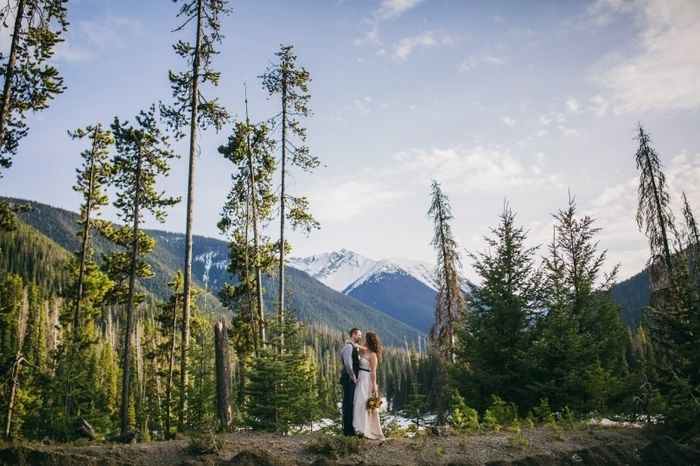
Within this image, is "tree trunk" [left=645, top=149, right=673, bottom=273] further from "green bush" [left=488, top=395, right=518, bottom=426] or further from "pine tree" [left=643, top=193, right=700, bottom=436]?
"green bush" [left=488, top=395, right=518, bottom=426]

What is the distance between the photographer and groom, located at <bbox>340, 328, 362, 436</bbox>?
10.2 meters

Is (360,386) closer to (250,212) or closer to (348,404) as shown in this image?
(348,404)

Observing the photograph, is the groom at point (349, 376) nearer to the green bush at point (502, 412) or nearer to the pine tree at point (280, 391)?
the pine tree at point (280, 391)

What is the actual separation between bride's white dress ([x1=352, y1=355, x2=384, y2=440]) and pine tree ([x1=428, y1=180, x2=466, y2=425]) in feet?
37.6

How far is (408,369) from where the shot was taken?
360 feet

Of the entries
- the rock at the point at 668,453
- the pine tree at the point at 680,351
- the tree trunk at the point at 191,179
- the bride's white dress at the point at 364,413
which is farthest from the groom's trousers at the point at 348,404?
the tree trunk at the point at 191,179

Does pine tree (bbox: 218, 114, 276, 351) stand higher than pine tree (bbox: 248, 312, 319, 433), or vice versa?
pine tree (bbox: 218, 114, 276, 351)

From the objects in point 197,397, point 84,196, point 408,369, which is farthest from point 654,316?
point 408,369

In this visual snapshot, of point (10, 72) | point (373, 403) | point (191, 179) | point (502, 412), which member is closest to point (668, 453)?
point (502, 412)

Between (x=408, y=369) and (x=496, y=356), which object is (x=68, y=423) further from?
(x=408, y=369)

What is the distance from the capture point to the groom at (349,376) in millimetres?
10194

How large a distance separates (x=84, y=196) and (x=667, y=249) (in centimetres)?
2762

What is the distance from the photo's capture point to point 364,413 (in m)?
10.1

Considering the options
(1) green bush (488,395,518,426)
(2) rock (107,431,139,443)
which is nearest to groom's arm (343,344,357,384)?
(1) green bush (488,395,518,426)
